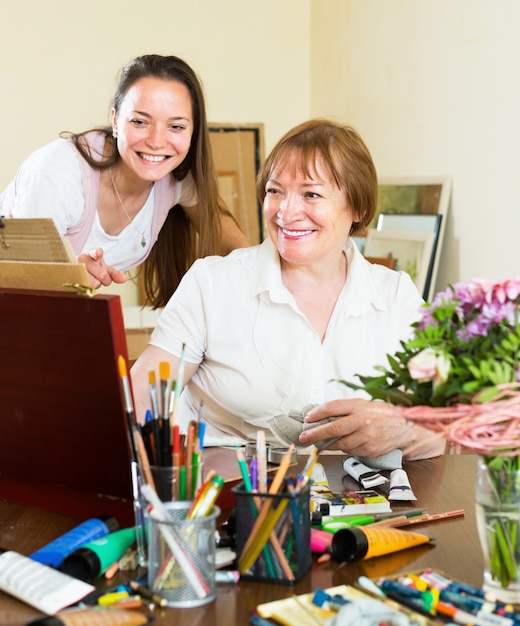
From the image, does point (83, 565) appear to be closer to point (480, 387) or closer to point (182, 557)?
point (182, 557)

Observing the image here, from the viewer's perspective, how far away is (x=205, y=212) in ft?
7.70

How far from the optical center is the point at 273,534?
101 cm

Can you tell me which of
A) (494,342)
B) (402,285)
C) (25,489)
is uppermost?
(494,342)

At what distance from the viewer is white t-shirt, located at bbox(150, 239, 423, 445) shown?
1.72 meters

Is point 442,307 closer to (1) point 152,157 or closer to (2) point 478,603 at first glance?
(2) point 478,603

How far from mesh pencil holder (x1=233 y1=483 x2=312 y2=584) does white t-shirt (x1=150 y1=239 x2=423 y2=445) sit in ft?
2.20

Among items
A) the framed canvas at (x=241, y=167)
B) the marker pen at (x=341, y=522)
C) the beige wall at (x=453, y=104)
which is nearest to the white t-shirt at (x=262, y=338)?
the marker pen at (x=341, y=522)

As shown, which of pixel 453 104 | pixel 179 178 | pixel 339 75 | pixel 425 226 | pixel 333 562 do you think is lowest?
pixel 333 562

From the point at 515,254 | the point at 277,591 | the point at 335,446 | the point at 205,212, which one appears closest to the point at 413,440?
the point at 335,446

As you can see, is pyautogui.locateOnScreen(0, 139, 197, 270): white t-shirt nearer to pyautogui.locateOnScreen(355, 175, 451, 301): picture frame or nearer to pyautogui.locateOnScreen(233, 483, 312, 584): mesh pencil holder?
pyautogui.locateOnScreen(355, 175, 451, 301): picture frame

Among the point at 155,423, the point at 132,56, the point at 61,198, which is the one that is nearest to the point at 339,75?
the point at 132,56

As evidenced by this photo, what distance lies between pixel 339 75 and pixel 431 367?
3332 millimetres

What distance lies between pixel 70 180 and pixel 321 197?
0.75 metres

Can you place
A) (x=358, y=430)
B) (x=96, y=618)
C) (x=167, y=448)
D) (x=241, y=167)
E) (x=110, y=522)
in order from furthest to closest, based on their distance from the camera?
(x=241, y=167) → (x=358, y=430) → (x=110, y=522) → (x=167, y=448) → (x=96, y=618)
